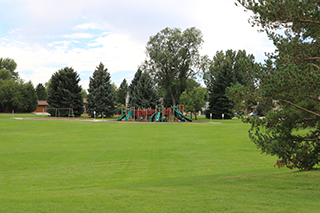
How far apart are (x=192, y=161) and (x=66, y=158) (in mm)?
6307

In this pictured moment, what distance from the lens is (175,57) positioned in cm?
6256

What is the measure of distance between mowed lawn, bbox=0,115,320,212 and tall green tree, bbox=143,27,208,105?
1848 inches

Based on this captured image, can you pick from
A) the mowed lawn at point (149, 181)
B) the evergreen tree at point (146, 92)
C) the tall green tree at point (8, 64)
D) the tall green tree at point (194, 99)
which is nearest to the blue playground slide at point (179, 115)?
the tall green tree at point (194, 99)

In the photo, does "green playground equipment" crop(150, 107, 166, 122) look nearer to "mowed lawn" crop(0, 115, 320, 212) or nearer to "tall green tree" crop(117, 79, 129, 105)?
"mowed lawn" crop(0, 115, 320, 212)

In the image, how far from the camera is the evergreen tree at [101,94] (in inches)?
2315

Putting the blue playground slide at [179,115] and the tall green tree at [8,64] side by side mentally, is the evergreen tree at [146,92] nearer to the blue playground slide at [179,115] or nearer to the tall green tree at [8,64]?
the blue playground slide at [179,115]

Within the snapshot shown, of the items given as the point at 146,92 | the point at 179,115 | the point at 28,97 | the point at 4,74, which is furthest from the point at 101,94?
the point at 4,74

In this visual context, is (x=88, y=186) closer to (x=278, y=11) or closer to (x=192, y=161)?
(x=192, y=161)

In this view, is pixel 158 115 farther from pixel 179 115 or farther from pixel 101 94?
pixel 101 94

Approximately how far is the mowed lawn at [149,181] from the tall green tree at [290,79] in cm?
97

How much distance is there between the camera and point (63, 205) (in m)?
5.79

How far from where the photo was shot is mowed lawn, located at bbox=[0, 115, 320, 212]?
5.83 metres

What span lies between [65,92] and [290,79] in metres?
57.0

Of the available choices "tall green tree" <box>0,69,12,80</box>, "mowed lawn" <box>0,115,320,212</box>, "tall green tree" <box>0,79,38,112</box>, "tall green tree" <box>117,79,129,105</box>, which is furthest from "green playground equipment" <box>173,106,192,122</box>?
"tall green tree" <box>0,69,12,80</box>
